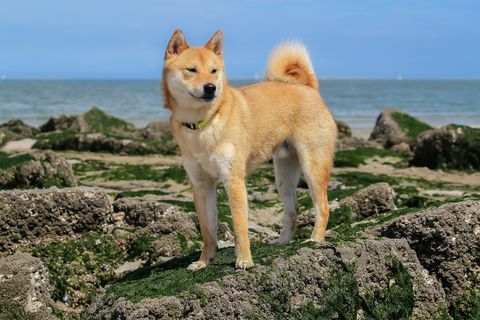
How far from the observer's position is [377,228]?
298 inches

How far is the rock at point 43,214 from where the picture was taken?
356 inches

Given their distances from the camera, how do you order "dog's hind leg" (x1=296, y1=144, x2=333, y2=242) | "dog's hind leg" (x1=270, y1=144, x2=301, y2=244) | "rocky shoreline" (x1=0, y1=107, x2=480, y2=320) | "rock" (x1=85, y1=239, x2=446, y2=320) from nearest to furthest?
"rock" (x1=85, y1=239, x2=446, y2=320) < "rocky shoreline" (x1=0, y1=107, x2=480, y2=320) < "dog's hind leg" (x1=296, y1=144, x2=333, y2=242) < "dog's hind leg" (x1=270, y1=144, x2=301, y2=244)

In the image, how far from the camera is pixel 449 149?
18.6 meters

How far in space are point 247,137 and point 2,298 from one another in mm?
2856

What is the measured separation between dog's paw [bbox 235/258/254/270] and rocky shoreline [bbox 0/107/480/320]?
0.09 meters

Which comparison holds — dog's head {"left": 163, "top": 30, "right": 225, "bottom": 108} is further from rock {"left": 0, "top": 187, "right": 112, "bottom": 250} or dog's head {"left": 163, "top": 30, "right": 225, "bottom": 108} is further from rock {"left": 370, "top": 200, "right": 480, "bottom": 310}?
rock {"left": 0, "top": 187, "right": 112, "bottom": 250}

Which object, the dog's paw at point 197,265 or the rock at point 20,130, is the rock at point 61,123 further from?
the dog's paw at point 197,265

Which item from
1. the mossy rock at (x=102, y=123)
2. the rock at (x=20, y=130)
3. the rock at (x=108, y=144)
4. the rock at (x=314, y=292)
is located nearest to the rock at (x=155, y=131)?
the mossy rock at (x=102, y=123)

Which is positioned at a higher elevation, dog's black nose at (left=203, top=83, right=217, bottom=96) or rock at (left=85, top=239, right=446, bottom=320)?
dog's black nose at (left=203, top=83, right=217, bottom=96)

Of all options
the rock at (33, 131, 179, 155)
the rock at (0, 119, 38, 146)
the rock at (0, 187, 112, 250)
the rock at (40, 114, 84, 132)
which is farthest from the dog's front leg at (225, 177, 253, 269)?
the rock at (40, 114, 84, 132)

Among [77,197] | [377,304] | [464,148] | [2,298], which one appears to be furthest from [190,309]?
[464,148]

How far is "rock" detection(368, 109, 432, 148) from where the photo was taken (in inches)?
945

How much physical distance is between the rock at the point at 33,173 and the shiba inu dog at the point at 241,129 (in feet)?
16.0

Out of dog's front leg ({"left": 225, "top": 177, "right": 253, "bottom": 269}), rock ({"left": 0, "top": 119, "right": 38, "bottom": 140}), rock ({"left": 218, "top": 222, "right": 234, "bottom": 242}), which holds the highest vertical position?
dog's front leg ({"left": 225, "top": 177, "right": 253, "bottom": 269})
